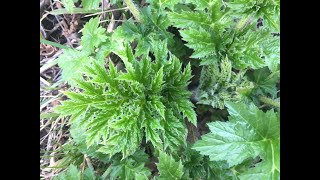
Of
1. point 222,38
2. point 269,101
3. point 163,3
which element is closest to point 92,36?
point 163,3

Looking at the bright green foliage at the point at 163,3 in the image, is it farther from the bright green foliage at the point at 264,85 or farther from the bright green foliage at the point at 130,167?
the bright green foliage at the point at 130,167

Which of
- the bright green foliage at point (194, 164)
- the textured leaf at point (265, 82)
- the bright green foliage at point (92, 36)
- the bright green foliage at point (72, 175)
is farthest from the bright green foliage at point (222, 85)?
the bright green foliage at point (72, 175)

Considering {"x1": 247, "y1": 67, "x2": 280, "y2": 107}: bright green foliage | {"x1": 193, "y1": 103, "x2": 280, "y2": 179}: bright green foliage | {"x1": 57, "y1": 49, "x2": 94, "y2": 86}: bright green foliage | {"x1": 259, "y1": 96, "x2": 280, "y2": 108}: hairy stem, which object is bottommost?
{"x1": 193, "y1": 103, "x2": 280, "y2": 179}: bright green foliage

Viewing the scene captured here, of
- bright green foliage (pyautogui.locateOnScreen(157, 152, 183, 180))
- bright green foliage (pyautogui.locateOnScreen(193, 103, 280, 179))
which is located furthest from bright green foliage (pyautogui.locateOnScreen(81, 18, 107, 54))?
bright green foliage (pyautogui.locateOnScreen(193, 103, 280, 179))

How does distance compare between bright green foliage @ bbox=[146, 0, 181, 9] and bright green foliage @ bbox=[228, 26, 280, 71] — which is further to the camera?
bright green foliage @ bbox=[146, 0, 181, 9]

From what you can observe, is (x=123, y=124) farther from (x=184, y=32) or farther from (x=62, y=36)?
(x=62, y=36)

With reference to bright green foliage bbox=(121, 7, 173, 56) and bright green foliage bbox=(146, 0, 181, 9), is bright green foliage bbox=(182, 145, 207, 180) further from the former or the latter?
bright green foliage bbox=(146, 0, 181, 9)

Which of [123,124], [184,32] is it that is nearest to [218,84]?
[184,32]
